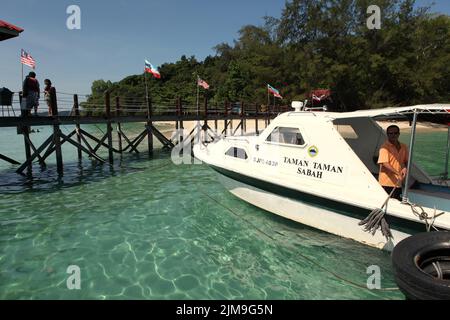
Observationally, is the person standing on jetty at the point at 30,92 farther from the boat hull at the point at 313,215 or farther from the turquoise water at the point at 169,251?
the boat hull at the point at 313,215

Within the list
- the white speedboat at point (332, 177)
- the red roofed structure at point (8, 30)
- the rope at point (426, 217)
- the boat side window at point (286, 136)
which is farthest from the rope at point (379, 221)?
the red roofed structure at point (8, 30)

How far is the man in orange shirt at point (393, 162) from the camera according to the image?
6.83m

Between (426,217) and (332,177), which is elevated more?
(332,177)

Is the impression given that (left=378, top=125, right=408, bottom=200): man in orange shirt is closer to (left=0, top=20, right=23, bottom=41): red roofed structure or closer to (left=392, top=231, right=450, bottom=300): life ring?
(left=392, top=231, right=450, bottom=300): life ring

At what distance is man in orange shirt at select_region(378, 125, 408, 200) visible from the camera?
22.4 feet

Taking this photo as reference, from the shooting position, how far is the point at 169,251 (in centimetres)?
756

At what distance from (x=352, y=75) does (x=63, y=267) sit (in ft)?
170

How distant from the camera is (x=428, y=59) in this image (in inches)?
2136

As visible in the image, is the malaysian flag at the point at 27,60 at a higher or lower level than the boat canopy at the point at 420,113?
higher

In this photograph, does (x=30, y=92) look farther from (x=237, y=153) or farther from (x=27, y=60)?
(x=237, y=153)

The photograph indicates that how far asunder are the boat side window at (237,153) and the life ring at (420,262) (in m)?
5.48

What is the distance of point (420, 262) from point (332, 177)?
2.73m

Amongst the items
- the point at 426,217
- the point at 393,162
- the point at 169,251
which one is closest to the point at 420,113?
the point at 393,162
